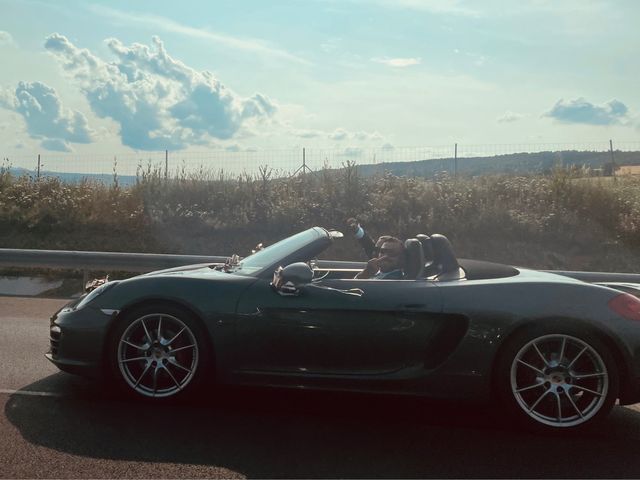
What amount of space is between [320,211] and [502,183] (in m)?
4.36

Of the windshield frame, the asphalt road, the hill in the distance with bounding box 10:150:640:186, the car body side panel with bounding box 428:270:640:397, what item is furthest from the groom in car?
the hill in the distance with bounding box 10:150:640:186

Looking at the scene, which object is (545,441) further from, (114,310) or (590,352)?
(114,310)

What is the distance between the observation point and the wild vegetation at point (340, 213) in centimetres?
1462

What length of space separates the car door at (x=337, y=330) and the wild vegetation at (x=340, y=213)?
31.6 ft

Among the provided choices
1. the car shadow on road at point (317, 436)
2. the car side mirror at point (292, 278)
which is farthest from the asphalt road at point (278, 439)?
the car side mirror at point (292, 278)

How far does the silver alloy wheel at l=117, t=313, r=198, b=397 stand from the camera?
4.68 metres

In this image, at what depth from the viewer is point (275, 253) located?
513cm

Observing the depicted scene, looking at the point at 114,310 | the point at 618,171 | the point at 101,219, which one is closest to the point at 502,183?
the point at 618,171

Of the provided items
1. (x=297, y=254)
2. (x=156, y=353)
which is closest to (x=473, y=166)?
(x=297, y=254)

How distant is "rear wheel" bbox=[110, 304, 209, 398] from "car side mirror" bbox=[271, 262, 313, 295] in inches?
24.0

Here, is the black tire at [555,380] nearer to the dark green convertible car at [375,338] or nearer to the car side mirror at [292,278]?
the dark green convertible car at [375,338]

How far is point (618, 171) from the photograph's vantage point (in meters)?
18.2

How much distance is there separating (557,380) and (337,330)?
1.42 meters

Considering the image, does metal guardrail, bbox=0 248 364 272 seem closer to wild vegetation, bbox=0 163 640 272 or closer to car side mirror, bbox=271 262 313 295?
wild vegetation, bbox=0 163 640 272
